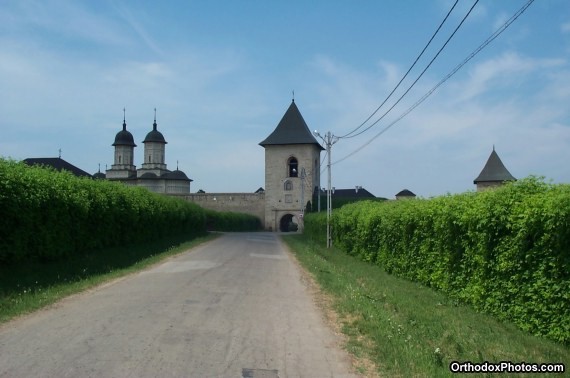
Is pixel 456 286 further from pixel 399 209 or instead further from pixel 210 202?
pixel 210 202

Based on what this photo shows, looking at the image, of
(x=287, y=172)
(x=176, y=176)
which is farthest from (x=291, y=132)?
(x=176, y=176)

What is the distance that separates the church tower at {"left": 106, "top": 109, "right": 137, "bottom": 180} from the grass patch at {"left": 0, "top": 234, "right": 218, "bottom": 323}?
83.1 m

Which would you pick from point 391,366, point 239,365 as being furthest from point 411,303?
point 239,365

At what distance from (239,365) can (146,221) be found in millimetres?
18952

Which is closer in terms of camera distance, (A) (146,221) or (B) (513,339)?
(B) (513,339)

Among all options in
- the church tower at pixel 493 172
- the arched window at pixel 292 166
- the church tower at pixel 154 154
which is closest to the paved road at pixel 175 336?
the church tower at pixel 493 172

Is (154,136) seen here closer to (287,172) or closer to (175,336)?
(287,172)

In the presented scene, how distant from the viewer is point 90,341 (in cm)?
681

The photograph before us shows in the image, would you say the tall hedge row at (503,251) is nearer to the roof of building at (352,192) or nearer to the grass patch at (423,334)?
the grass patch at (423,334)

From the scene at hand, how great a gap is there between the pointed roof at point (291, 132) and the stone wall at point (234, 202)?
Answer: 311 inches

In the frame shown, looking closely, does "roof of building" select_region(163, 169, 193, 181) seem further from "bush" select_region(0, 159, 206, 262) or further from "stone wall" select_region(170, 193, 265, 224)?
"bush" select_region(0, 159, 206, 262)

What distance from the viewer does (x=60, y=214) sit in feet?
46.5

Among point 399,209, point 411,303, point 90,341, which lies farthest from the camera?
point 399,209

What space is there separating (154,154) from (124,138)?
6.19 meters
